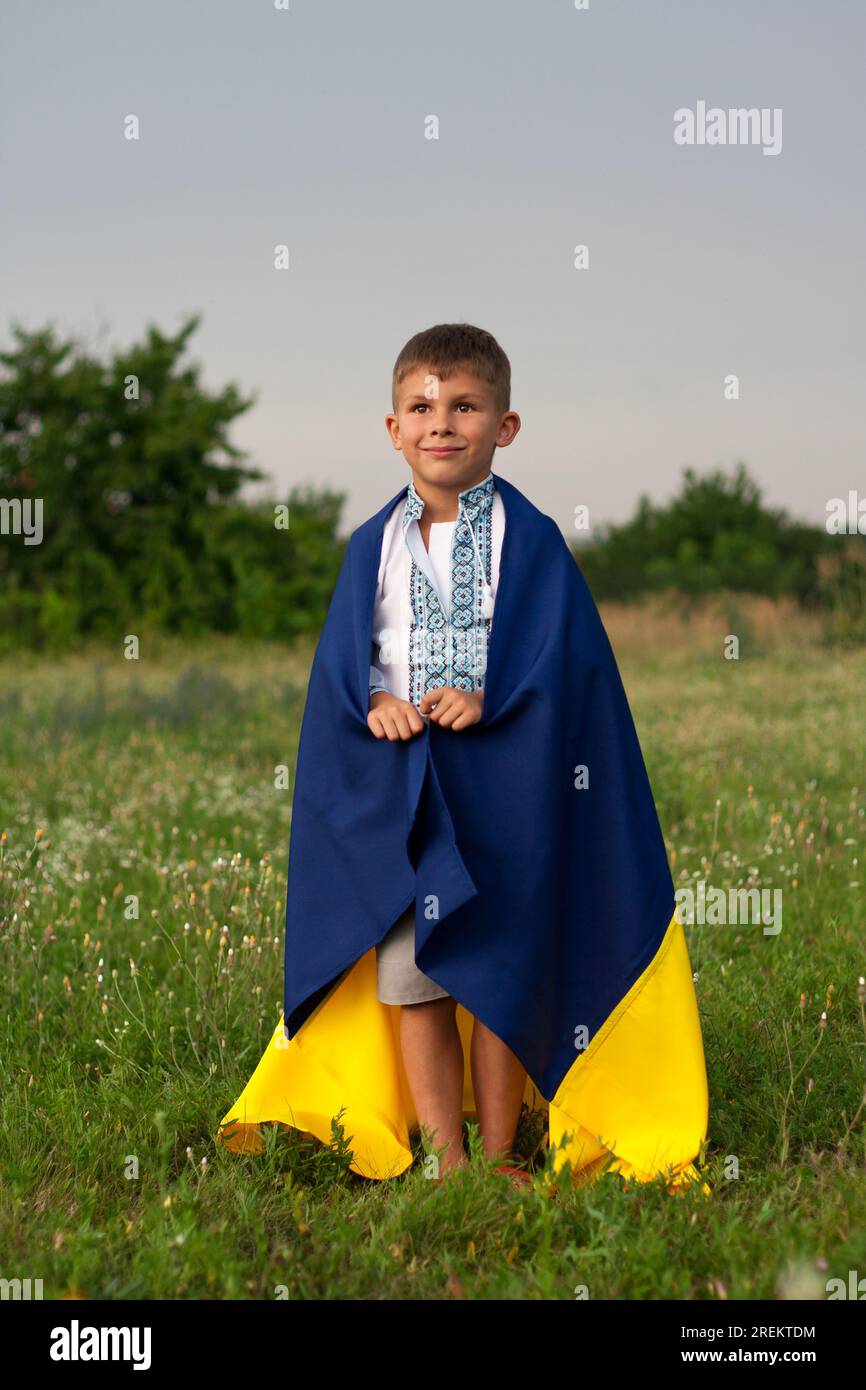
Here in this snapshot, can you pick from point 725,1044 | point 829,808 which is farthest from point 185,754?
point 725,1044

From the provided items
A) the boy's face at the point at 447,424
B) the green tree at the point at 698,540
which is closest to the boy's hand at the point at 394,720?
the boy's face at the point at 447,424

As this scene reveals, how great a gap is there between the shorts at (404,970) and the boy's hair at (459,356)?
4.29ft

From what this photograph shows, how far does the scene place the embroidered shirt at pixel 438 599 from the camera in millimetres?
3338

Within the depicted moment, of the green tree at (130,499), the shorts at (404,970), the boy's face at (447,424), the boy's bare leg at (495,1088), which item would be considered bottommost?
the boy's bare leg at (495,1088)

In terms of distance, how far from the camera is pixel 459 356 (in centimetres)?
323

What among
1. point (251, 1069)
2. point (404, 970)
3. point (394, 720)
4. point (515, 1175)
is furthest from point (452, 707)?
point (251, 1069)

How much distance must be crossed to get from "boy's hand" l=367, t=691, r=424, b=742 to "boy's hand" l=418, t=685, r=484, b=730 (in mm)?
39

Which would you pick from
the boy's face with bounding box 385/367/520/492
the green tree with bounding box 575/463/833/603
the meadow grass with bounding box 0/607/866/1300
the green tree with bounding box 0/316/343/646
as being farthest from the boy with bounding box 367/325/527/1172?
the green tree with bounding box 575/463/833/603

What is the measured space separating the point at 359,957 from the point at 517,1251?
78 cm

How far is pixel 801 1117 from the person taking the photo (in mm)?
3652

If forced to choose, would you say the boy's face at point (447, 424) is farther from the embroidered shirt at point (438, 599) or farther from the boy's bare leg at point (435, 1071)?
the boy's bare leg at point (435, 1071)

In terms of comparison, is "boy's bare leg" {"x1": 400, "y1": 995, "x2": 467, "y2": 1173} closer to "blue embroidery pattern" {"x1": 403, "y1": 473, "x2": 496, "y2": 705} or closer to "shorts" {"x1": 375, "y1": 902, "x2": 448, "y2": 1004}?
"shorts" {"x1": 375, "y1": 902, "x2": 448, "y2": 1004}

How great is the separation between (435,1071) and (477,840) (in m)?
0.61

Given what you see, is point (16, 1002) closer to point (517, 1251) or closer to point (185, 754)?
point (517, 1251)
